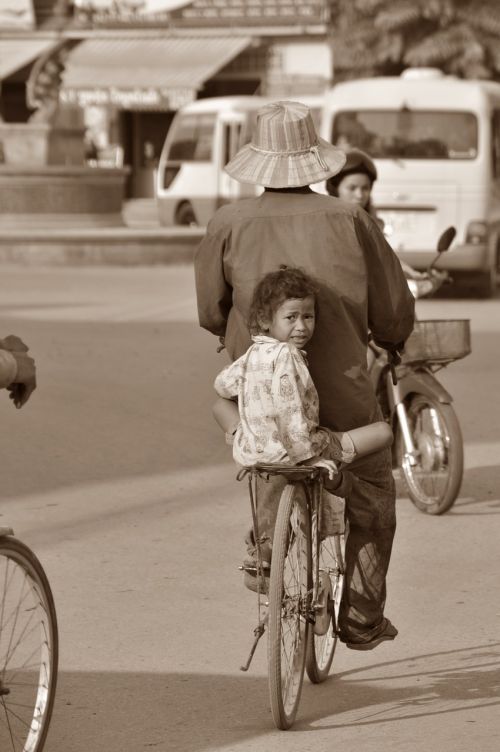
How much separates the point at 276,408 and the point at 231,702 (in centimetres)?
96

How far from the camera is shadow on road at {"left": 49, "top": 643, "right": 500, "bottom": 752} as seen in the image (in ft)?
15.6

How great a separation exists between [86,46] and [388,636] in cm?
3771

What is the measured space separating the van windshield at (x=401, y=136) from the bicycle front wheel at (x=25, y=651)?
14692 millimetres

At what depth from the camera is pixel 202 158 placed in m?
31.5

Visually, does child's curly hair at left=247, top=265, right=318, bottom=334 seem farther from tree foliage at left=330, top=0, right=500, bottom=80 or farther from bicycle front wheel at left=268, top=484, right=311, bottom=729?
tree foliage at left=330, top=0, right=500, bottom=80

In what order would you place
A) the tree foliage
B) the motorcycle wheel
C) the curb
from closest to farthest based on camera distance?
the motorcycle wheel → the curb → the tree foliage

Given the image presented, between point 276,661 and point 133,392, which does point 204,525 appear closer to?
point 276,661

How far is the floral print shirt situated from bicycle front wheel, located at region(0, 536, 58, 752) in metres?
0.71

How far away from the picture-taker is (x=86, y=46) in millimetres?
41562

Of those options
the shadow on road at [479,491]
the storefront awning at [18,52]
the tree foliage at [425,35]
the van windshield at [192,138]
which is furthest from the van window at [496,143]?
the storefront awning at [18,52]

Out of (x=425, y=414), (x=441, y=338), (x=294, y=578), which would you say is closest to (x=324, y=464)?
(x=294, y=578)

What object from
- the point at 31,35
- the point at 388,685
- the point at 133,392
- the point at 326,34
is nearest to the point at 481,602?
the point at 388,685

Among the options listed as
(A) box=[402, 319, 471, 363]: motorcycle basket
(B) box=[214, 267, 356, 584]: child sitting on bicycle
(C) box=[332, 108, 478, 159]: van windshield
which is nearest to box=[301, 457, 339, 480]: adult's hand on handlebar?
(B) box=[214, 267, 356, 584]: child sitting on bicycle

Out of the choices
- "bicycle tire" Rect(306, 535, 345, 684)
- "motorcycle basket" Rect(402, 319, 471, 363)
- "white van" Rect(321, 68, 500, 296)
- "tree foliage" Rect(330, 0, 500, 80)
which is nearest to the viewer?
"bicycle tire" Rect(306, 535, 345, 684)
